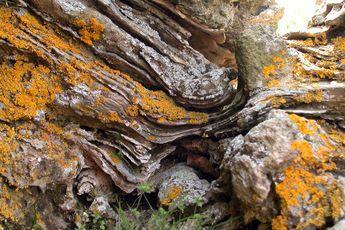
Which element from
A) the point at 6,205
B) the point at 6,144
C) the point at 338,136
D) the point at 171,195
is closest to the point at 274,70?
the point at 338,136

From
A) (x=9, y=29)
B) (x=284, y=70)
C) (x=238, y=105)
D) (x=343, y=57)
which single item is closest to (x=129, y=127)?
(x=238, y=105)

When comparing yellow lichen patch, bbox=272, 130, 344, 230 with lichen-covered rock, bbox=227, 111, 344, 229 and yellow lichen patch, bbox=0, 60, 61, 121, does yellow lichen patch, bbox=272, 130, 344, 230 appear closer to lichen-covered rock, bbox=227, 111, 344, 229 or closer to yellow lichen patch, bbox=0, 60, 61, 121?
lichen-covered rock, bbox=227, 111, 344, 229

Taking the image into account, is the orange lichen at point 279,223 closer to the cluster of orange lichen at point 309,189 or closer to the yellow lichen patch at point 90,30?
the cluster of orange lichen at point 309,189

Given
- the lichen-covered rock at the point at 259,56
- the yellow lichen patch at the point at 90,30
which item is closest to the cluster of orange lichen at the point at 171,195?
the lichen-covered rock at the point at 259,56

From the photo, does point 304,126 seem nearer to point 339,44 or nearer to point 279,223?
point 279,223

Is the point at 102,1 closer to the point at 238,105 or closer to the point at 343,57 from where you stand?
the point at 238,105

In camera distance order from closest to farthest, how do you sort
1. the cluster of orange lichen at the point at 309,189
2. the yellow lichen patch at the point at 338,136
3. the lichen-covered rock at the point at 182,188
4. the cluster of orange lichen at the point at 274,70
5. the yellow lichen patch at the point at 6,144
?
the cluster of orange lichen at the point at 309,189 < the yellow lichen patch at the point at 6,144 < the yellow lichen patch at the point at 338,136 < the lichen-covered rock at the point at 182,188 < the cluster of orange lichen at the point at 274,70
